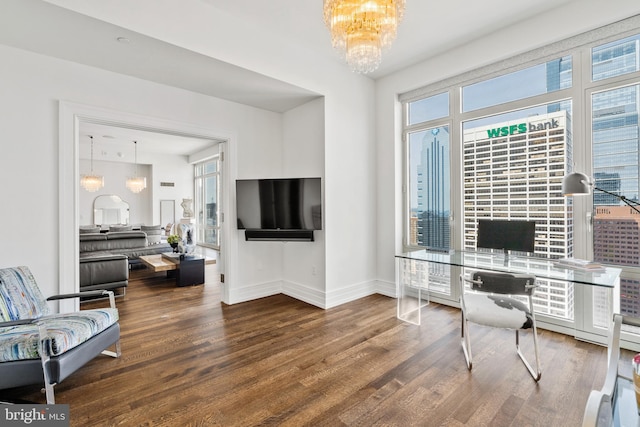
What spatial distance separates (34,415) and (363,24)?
3.07 meters

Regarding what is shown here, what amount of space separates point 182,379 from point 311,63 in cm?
356

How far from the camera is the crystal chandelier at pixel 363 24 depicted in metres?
1.78

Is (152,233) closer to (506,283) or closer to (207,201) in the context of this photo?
Result: (207,201)

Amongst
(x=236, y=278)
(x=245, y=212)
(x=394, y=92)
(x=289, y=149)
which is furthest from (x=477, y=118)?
(x=236, y=278)

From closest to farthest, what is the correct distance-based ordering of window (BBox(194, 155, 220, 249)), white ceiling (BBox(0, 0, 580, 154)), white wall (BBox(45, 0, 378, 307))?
1. white ceiling (BBox(0, 0, 580, 154))
2. white wall (BBox(45, 0, 378, 307))
3. window (BBox(194, 155, 220, 249))

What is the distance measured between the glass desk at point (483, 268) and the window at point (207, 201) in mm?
6007

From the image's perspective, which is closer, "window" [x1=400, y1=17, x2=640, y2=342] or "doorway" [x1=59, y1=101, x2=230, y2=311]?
"window" [x1=400, y1=17, x2=640, y2=342]

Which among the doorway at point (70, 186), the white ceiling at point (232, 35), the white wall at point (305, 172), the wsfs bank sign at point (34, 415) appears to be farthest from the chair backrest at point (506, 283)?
the doorway at point (70, 186)

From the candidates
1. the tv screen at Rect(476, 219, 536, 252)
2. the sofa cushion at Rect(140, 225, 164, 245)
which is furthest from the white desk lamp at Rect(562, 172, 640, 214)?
the sofa cushion at Rect(140, 225, 164, 245)

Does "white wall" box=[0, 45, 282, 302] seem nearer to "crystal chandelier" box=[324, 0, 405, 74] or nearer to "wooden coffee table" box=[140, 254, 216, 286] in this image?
"wooden coffee table" box=[140, 254, 216, 286]

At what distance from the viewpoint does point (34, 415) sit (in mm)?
1745

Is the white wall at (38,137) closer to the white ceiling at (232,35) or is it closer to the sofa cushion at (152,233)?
the white ceiling at (232,35)

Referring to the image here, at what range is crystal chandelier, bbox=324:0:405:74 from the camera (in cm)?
178

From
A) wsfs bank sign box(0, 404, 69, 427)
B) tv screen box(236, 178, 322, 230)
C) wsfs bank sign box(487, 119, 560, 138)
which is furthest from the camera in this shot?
tv screen box(236, 178, 322, 230)
